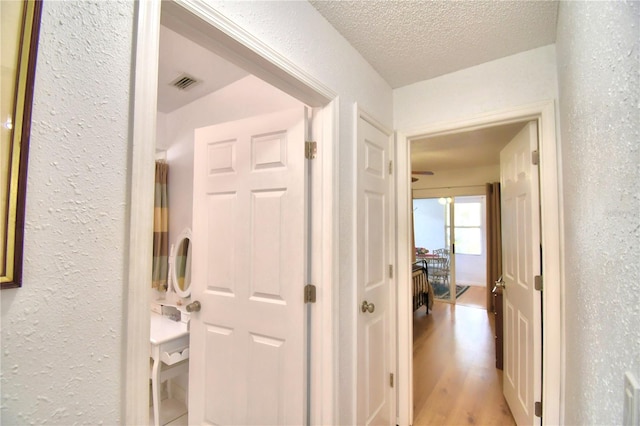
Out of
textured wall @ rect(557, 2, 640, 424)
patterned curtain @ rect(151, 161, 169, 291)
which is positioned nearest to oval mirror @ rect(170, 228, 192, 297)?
patterned curtain @ rect(151, 161, 169, 291)

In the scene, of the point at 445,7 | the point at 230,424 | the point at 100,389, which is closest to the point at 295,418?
the point at 230,424

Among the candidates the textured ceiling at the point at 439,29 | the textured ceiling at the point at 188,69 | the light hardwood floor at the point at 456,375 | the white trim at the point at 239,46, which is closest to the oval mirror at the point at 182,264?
the textured ceiling at the point at 188,69

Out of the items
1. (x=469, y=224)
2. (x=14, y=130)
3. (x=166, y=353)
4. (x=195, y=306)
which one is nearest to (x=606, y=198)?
(x=14, y=130)

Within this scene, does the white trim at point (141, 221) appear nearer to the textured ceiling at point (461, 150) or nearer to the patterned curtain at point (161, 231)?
the patterned curtain at point (161, 231)

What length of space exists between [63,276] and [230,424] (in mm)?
1483

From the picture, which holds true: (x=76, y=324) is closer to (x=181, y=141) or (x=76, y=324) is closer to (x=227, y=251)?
(x=227, y=251)

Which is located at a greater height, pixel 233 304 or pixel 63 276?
pixel 63 276

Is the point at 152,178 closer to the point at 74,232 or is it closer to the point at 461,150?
the point at 74,232

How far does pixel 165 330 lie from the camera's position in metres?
2.06

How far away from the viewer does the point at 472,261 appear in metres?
7.85

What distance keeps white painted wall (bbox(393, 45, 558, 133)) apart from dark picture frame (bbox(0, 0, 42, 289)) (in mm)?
1942

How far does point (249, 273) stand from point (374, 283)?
0.77 m

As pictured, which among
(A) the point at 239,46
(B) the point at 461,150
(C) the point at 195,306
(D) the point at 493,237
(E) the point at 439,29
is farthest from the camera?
(D) the point at 493,237

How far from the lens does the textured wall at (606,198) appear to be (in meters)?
0.48
